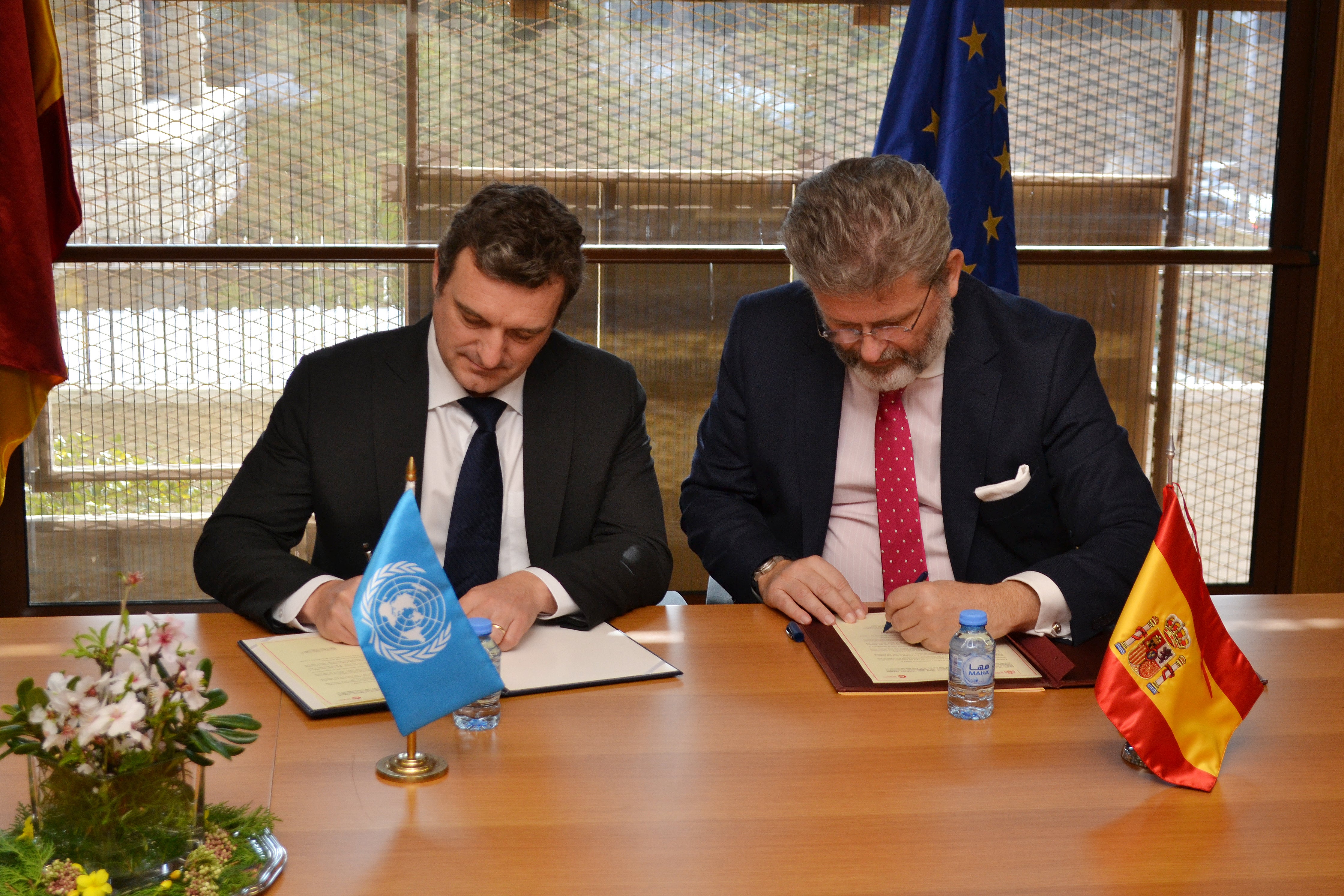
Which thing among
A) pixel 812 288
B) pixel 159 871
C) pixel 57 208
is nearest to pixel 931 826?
pixel 159 871

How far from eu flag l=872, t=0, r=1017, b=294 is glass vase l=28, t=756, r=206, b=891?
2.50m

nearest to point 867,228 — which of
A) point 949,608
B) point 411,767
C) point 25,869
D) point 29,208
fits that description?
point 949,608

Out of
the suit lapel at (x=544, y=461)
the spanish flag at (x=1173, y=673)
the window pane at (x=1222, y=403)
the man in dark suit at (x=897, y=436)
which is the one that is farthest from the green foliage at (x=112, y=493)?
the window pane at (x=1222, y=403)

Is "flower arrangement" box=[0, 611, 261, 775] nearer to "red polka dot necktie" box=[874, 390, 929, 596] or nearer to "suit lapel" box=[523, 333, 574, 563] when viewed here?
"suit lapel" box=[523, 333, 574, 563]

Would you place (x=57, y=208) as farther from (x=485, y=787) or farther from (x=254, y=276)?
(x=485, y=787)

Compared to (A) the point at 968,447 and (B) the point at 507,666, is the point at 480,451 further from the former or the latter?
(A) the point at 968,447

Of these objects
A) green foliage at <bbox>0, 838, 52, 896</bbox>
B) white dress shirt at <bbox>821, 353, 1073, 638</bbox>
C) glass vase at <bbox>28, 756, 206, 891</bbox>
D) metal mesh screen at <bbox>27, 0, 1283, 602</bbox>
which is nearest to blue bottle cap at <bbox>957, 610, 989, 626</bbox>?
white dress shirt at <bbox>821, 353, 1073, 638</bbox>

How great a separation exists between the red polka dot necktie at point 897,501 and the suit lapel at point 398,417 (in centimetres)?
84

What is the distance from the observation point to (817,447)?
232cm

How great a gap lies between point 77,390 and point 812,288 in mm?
2362

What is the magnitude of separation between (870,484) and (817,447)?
127 mm

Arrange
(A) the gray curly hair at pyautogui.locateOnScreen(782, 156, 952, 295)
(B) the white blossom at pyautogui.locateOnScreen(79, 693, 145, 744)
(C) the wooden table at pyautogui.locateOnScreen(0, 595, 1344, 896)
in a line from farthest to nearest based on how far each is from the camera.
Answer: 1. (A) the gray curly hair at pyautogui.locateOnScreen(782, 156, 952, 295)
2. (C) the wooden table at pyautogui.locateOnScreen(0, 595, 1344, 896)
3. (B) the white blossom at pyautogui.locateOnScreen(79, 693, 145, 744)

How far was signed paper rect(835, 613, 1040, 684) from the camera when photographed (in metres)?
1.70

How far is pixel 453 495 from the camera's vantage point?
2.20 m
